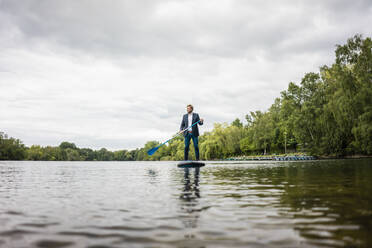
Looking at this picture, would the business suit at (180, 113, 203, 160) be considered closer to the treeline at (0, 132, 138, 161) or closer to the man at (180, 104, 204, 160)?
the man at (180, 104, 204, 160)

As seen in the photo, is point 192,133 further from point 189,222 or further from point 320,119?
point 320,119

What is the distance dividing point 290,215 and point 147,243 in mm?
1655

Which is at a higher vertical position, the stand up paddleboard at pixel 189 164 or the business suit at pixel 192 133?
the business suit at pixel 192 133

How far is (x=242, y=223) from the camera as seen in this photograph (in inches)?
109

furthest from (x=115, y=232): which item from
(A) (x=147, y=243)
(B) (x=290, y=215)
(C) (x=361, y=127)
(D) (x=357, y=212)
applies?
(C) (x=361, y=127)

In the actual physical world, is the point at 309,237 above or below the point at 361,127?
below

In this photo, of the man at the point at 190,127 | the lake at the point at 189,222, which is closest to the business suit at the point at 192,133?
the man at the point at 190,127

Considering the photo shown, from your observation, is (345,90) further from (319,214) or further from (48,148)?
(48,148)

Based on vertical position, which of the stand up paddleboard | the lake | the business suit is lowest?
the lake

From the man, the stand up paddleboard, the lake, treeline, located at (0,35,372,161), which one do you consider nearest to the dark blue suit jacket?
the man

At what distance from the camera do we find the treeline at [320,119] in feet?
105

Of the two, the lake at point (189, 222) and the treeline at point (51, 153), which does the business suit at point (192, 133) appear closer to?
the lake at point (189, 222)

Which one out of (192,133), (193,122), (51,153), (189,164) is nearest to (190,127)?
(192,133)

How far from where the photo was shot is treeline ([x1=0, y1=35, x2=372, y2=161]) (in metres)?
31.9
